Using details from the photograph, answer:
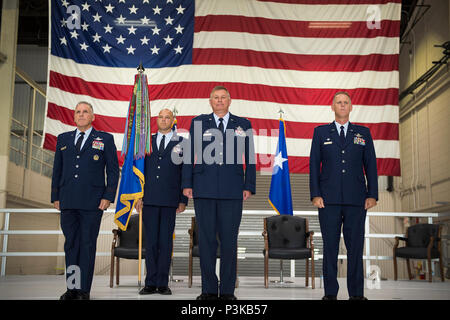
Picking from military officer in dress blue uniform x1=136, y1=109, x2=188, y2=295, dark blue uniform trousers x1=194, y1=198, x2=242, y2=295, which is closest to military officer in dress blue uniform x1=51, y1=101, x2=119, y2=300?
military officer in dress blue uniform x1=136, y1=109, x2=188, y2=295

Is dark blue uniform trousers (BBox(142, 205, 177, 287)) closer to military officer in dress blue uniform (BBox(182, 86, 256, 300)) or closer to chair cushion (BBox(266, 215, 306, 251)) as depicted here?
military officer in dress blue uniform (BBox(182, 86, 256, 300))

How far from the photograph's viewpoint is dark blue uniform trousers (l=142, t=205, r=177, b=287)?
13.9 ft

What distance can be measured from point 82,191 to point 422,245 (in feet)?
18.9

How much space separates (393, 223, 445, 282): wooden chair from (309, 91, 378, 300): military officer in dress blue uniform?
3.73 metres

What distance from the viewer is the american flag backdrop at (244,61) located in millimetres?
7316

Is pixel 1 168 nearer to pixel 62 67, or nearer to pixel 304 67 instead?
pixel 62 67

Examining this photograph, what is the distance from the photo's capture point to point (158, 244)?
14.1 feet

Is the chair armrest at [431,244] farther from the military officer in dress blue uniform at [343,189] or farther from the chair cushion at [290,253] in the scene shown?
the military officer in dress blue uniform at [343,189]

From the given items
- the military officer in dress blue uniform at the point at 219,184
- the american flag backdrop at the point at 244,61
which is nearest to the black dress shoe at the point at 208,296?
the military officer in dress blue uniform at the point at 219,184

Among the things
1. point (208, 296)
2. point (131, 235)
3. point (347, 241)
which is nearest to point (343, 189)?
point (347, 241)

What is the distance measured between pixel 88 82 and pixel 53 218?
7.77 m
